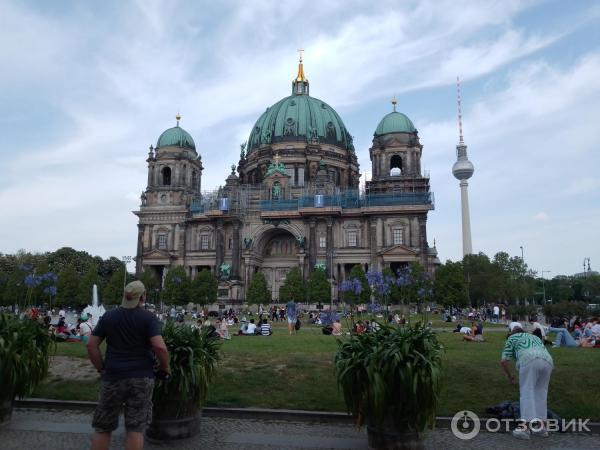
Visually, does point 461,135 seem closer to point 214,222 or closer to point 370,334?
point 214,222

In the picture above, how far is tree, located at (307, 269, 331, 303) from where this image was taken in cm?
6234

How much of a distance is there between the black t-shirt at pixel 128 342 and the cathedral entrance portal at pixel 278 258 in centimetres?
6754

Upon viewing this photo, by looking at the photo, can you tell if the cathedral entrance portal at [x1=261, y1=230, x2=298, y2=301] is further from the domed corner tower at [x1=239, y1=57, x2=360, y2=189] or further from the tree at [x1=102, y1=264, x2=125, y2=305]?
the tree at [x1=102, y1=264, x2=125, y2=305]

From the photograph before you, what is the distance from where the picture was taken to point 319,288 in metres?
62.5

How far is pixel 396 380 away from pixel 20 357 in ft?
24.5

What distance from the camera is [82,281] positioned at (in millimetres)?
73750

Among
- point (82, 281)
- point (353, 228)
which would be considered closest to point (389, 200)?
point (353, 228)

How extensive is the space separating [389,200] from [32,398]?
62.5 m

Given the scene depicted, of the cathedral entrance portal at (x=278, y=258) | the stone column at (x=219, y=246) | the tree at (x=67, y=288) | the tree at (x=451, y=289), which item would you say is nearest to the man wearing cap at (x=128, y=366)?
the tree at (x=451, y=289)

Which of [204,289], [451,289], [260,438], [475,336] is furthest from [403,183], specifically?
[260,438]

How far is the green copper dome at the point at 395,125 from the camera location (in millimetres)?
76056

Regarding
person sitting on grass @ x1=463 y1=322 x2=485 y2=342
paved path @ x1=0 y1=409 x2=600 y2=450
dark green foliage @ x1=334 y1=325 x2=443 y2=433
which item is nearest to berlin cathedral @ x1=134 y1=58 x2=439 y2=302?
person sitting on grass @ x1=463 y1=322 x2=485 y2=342

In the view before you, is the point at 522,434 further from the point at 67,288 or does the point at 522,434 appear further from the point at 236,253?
the point at 67,288

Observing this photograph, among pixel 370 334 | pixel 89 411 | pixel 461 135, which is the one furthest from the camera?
pixel 461 135
